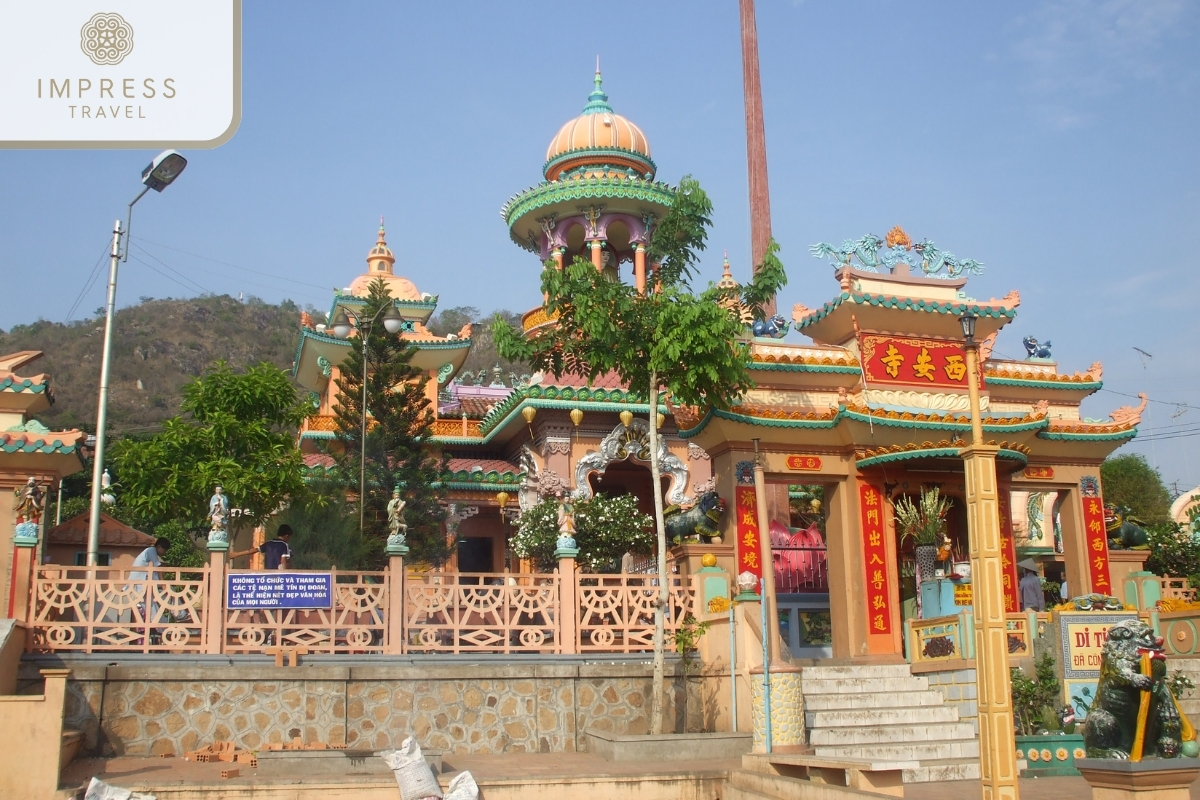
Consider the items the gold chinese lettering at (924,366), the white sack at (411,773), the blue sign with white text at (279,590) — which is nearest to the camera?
the white sack at (411,773)

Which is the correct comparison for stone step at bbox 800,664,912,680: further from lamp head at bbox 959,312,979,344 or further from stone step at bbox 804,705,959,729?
lamp head at bbox 959,312,979,344

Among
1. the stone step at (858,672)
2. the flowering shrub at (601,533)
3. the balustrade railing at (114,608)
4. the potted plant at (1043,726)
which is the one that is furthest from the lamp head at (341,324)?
the potted plant at (1043,726)

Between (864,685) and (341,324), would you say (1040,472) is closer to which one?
(864,685)

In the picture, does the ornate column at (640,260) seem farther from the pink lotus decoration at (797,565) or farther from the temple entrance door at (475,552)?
the pink lotus decoration at (797,565)

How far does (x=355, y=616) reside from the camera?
13.3 metres

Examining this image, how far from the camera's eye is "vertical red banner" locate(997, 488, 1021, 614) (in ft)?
53.7

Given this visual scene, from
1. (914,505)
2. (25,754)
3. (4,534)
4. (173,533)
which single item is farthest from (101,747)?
(173,533)

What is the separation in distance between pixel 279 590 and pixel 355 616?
1.07m

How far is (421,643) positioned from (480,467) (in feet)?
37.8

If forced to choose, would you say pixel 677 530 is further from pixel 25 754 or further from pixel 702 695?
pixel 25 754

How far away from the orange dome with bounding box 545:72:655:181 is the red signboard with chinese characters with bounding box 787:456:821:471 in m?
11.6

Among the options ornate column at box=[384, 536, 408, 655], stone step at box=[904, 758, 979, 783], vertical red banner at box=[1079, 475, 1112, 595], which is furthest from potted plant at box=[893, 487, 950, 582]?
ornate column at box=[384, 536, 408, 655]

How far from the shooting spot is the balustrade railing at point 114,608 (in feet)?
39.5

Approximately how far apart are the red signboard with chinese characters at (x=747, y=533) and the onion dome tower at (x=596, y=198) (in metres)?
9.88
